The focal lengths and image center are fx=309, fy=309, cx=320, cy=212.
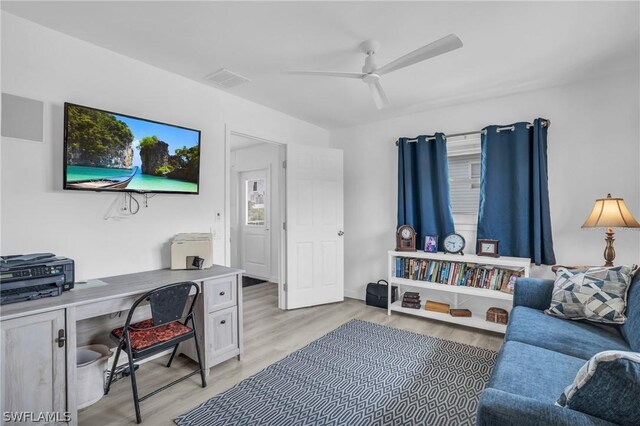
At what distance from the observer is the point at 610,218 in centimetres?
242

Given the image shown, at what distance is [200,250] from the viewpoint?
2.65 meters

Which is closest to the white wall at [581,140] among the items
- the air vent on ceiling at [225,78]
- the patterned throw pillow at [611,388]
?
the air vent on ceiling at [225,78]

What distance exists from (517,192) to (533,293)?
1195 mm

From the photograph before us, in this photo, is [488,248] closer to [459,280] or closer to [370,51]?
[459,280]

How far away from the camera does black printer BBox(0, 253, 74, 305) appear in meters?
1.63

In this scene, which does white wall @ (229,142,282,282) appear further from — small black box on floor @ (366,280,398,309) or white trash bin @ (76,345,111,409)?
white trash bin @ (76,345,111,409)

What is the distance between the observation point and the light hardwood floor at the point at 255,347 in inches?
76.7

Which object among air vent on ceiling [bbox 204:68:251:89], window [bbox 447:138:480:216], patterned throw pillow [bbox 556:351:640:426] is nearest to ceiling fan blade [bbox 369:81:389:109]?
air vent on ceiling [bbox 204:68:251:89]

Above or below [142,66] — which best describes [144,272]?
below

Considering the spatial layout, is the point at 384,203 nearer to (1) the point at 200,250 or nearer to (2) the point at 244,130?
(2) the point at 244,130

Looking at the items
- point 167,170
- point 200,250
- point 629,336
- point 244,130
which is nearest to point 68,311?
point 200,250

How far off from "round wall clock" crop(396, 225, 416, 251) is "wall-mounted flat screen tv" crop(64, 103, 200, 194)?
2336 mm

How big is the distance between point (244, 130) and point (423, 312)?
9.40 ft

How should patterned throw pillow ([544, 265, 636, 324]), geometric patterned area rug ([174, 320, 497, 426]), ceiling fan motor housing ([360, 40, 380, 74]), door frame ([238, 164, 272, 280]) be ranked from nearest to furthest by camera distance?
geometric patterned area rug ([174, 320, 497, 426]), patterned throw pillow ([544, 265, 636, 324]), ceiling fan motor housing ([360, 40, 380, 74]), door frame ([238, 164, 272, 280])
